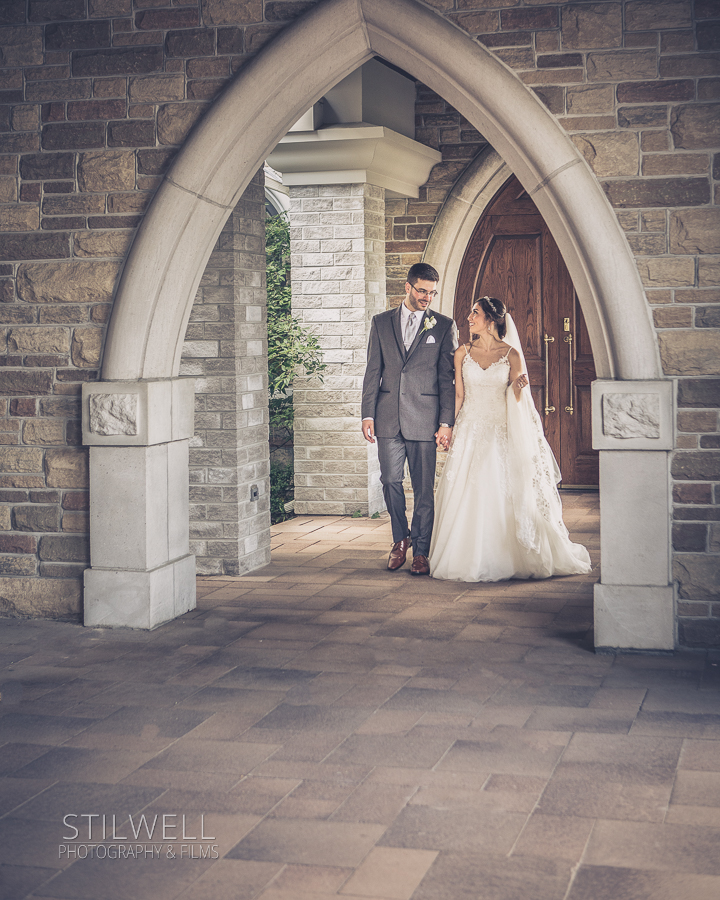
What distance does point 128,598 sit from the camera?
4.73m

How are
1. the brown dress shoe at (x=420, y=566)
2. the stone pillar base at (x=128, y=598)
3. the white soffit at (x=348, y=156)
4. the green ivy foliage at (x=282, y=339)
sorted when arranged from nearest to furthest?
1. the stone pillar base at (x=128, y=598)
2. the brown dress shoe at (x=420, y=566)
3. the white soffit at (x=348, y=156)
4. the green ivy foliage at (x=282, y=339)

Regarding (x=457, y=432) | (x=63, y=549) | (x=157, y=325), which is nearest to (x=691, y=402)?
(x=457, y=432)

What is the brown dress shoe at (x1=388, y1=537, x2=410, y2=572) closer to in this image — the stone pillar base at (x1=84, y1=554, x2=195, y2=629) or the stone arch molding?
the stone pillar base at (x1=84, y1=554, x2=195, y2=629)

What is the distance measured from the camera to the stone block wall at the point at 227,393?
567 cm

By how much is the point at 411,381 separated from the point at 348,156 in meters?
2.32

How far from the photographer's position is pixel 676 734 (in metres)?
3.28

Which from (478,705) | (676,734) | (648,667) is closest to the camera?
(676,734)

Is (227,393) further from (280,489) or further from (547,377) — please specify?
(547,377)

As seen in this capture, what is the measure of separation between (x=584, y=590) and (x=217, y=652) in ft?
6.48

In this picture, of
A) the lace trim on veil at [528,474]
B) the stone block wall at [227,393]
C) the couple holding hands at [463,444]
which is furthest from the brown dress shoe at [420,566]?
the stone block wall at [227,393]

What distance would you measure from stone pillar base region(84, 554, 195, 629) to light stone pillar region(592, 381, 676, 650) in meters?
1.85

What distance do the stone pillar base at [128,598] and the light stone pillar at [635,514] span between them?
1852 millimetres

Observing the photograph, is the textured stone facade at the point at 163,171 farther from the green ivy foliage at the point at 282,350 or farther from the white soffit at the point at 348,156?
the green ivy foliage at the point at 282,350

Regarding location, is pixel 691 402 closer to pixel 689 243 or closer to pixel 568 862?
pixel 689 243
